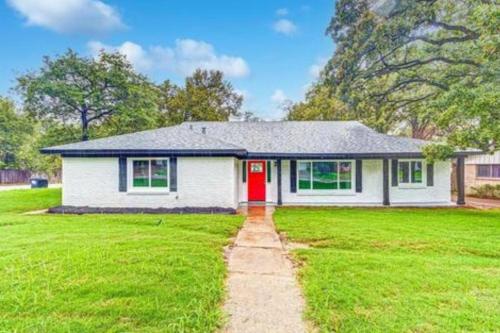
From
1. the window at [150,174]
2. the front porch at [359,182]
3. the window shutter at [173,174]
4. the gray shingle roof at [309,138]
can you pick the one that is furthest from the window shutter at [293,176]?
the window at [150,174]

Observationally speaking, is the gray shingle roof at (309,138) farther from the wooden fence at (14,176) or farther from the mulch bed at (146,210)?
the wooden fence at (14,176)

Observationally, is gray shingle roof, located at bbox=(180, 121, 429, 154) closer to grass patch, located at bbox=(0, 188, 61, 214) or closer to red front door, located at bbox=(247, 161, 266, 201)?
red front door, located at bbox=(247, 161, 266, 201)

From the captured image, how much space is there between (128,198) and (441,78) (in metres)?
17.4

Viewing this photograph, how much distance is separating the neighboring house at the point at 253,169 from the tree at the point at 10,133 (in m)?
34.0

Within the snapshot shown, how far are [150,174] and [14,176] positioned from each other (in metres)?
35.9

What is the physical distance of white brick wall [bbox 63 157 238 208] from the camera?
12.2 m

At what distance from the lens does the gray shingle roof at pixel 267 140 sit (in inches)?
492

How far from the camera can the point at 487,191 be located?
1838cm

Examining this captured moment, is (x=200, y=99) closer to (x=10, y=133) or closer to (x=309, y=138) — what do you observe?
(x=309, y=138)

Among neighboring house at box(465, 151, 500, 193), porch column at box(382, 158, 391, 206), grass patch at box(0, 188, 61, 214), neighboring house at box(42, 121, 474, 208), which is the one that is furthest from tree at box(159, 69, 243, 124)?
neighboring house at box(465, 151, 500, 193)

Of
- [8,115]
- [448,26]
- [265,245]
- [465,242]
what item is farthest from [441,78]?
[8,115]

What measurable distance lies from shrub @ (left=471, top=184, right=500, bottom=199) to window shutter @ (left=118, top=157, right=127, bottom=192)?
786 inches

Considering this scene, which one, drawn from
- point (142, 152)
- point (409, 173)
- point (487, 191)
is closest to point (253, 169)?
point (142, 152)

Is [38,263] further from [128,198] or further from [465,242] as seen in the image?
[465,242]
